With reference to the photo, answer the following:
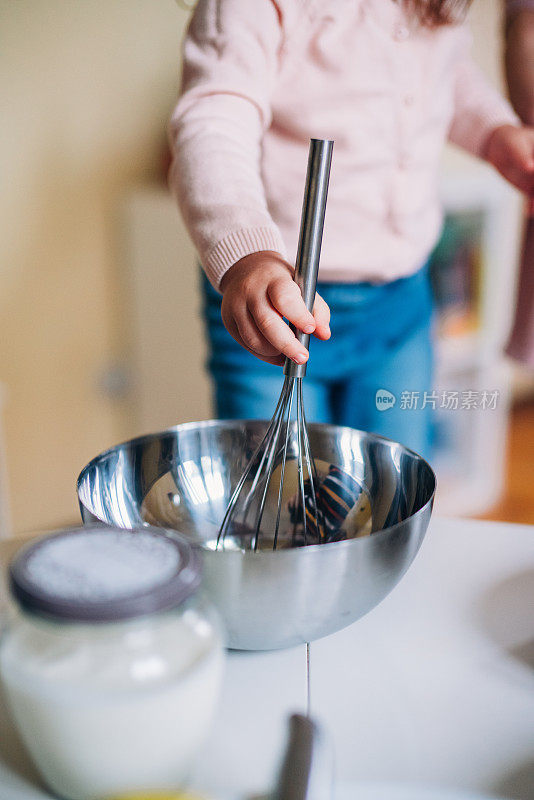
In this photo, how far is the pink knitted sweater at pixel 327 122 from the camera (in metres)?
0.49

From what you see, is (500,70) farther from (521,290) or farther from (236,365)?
(236,365)

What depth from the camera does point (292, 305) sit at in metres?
0.40

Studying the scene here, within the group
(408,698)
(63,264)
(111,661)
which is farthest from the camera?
(63,264)

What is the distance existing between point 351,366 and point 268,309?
0.86 feet

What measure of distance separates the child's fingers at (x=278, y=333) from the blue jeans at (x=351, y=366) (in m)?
0.24

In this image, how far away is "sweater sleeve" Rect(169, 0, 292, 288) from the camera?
464 mm

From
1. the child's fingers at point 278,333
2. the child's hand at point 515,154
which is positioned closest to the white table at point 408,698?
the child's fingers at point 278,333

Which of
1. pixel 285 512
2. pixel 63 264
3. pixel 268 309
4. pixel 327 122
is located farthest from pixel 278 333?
Answer: pixel 63 264

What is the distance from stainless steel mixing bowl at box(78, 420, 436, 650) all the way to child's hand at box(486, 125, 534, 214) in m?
0.27

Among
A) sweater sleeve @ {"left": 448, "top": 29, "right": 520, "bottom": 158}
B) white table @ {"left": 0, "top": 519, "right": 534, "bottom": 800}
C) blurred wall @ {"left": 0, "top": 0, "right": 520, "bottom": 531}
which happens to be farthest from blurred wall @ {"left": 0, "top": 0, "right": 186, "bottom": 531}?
white table @ {"left": 0, "top": 519, "right": 534, "bottom": 800}

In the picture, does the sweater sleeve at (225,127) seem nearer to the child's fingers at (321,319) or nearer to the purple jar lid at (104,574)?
the child's fingers at (321,319)

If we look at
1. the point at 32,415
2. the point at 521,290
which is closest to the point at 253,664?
the point at 521,290

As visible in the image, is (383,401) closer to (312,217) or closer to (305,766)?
(312,217)

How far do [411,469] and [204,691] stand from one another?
0.21 meters
